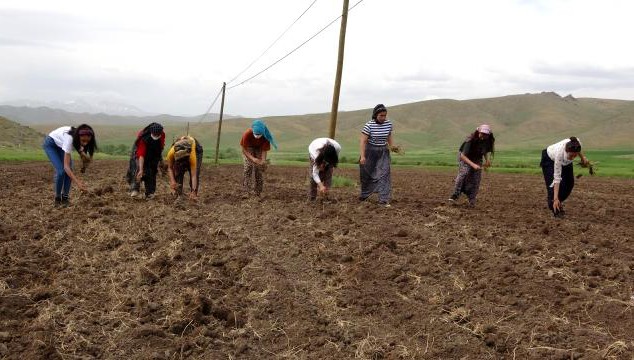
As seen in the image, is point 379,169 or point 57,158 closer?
point 57,158

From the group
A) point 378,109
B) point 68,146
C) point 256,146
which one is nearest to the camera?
point 68,146

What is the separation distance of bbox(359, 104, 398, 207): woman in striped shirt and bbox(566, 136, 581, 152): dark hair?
2.45 metres

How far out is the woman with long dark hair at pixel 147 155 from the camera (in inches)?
375

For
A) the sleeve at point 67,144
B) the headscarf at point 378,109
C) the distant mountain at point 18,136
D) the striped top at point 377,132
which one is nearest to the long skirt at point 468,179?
the striped top at point 377,132

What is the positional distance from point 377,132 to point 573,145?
113 inches

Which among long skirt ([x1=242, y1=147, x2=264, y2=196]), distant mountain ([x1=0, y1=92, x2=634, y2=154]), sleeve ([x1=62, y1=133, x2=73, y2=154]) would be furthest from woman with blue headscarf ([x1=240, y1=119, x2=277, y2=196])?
distant mountain ([x1=0, y1=92, x2=634, y2=154])

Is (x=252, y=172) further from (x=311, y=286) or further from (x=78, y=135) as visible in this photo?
(x=311, y=286)

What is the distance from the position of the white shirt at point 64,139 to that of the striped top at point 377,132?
4.35 metres

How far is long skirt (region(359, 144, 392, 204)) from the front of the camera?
31.1 ft

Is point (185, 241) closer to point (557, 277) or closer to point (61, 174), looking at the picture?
point (61, 174)

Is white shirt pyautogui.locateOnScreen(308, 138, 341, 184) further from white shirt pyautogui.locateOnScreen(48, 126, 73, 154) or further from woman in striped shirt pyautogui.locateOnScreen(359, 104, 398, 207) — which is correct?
white shirt pyautogui.locateOnScreen(48, 126, 73, 154)

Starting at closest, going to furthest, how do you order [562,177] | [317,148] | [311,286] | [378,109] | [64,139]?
1. [311,286]
2. [64,139]
3. [562,177]
4. [317,148]
5. [378,109]

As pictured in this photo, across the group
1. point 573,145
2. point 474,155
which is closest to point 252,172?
point 474,155

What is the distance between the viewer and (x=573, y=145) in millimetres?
8039
